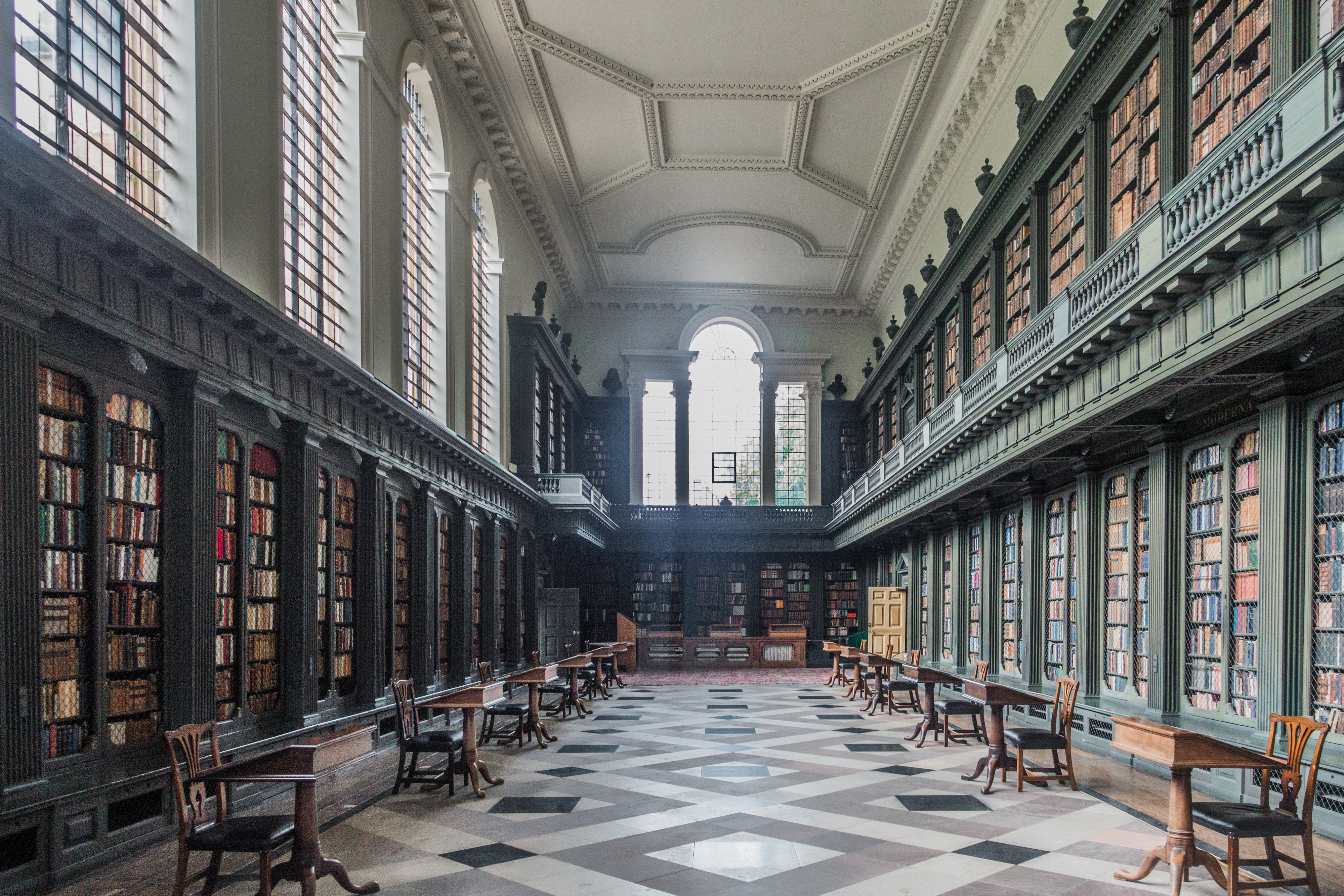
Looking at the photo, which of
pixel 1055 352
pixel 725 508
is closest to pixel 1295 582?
pixel 1055 352

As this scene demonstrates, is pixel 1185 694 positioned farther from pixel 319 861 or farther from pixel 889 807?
pixel 319 861

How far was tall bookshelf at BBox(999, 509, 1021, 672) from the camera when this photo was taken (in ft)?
42.5

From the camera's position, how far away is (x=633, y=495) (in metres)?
27.0

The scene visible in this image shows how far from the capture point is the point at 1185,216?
6.48m

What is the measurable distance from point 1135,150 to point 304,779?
8484mm

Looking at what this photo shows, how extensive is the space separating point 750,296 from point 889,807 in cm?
2204

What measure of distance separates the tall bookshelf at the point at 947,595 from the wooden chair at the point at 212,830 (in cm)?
1302

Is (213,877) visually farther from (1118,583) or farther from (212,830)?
(1118,583)

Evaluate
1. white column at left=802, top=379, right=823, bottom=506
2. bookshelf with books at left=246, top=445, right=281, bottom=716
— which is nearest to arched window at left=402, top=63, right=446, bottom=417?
bookshelf with books at left=246, top=445, right=281, bottom=716

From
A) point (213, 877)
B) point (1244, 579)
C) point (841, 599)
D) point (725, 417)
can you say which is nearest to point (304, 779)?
point (213, 877)

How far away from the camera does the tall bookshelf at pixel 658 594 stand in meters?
24.6

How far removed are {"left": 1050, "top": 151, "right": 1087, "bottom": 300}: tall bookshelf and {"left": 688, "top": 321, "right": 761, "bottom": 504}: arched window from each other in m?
16.8

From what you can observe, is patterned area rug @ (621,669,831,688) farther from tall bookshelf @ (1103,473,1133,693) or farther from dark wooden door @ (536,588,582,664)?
tall bookshelf @ (1103,473,1133,693)

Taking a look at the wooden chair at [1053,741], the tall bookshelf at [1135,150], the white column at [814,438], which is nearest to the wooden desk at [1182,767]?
the wooden chair at [1053,741]
